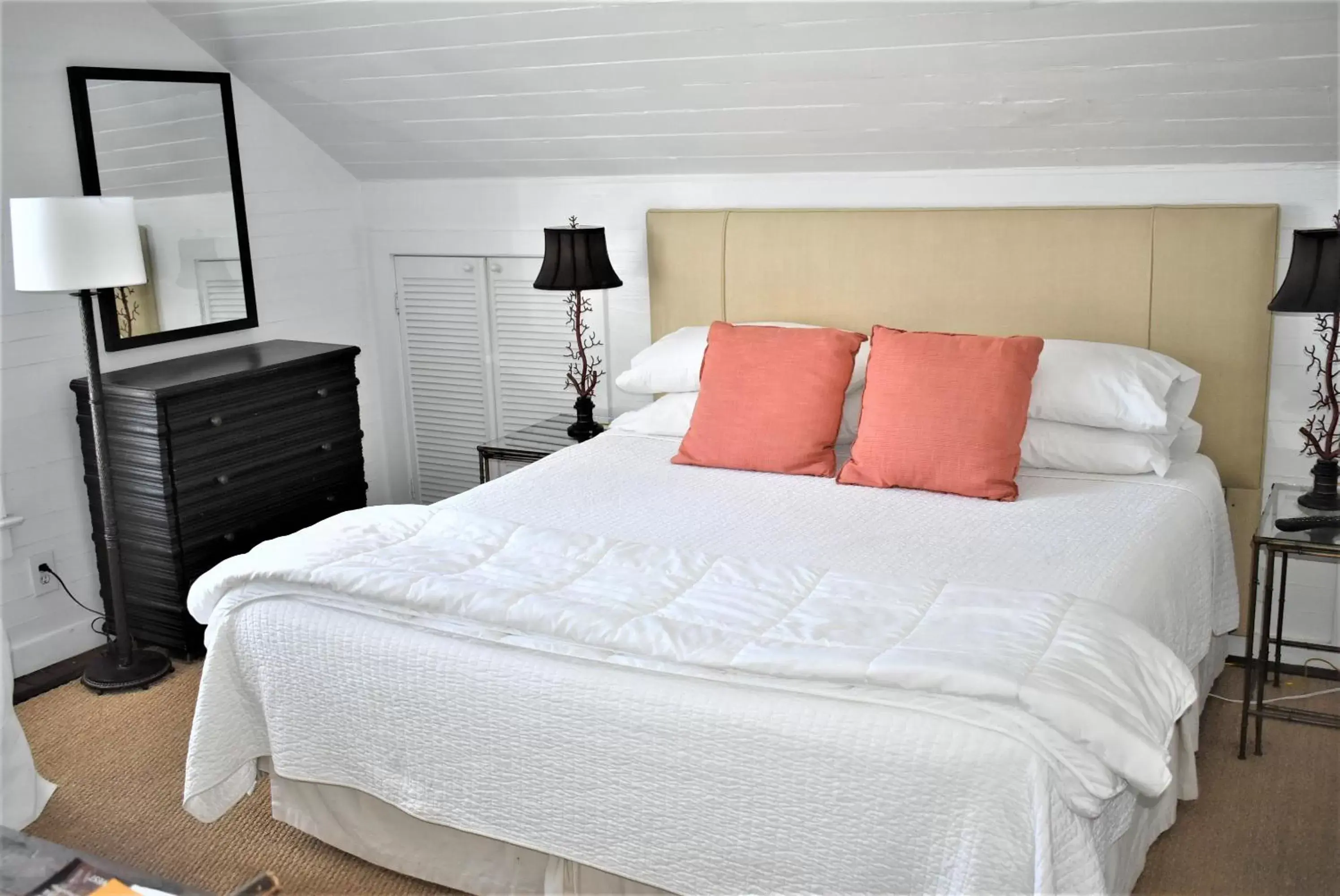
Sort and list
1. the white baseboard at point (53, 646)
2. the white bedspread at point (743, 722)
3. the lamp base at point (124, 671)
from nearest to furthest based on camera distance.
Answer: the white bedspread at point (743, 722) → the lamp base at point (124, 671) → the white baseboard at point (53, 646)

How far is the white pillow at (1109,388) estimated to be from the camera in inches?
115

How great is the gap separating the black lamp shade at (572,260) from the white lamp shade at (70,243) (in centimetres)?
122

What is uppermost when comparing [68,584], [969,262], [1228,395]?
[969,262]

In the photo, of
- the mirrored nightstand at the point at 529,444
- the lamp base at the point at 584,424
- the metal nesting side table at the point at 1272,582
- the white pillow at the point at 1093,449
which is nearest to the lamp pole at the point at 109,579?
the mirrored nightstand at the point at 529,444

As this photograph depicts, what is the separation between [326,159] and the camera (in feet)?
14.3

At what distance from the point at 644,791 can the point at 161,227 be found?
2621 mm

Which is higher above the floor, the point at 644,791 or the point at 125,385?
the point at 125,385

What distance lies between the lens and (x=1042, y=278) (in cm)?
335

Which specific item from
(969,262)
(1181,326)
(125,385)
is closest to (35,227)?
(125,385)

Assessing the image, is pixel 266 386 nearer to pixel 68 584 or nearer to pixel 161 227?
pixel 161 227

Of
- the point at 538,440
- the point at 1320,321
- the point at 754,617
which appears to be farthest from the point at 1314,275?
the point at 538,440

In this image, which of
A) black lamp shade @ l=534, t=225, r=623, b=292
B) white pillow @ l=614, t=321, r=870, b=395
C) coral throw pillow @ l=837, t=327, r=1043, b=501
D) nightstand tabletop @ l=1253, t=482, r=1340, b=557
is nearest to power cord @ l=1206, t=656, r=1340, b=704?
nightstand tabletop @ l=1253, t=482, r=1340, b=557

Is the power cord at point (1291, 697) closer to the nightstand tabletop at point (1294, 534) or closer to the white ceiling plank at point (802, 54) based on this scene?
the nightstand tabletop at point (1294, 534)

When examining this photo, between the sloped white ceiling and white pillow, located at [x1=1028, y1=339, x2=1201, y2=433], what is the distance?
1.90 feet
